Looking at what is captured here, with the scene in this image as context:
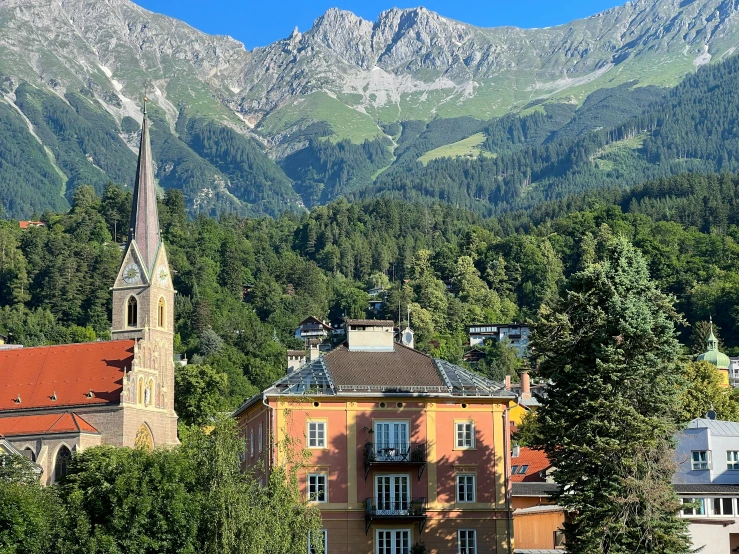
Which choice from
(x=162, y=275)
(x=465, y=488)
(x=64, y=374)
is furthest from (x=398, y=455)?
(x=162, y=275)

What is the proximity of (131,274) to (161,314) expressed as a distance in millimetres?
3786

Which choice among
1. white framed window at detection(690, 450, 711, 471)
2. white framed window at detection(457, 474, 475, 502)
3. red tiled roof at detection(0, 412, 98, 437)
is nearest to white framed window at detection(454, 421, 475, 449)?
white framed window at detection(457, 474, 475, 502)

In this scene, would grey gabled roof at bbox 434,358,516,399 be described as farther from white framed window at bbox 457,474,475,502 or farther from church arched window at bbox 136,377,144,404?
church arched window at bbox 136,377,144,404

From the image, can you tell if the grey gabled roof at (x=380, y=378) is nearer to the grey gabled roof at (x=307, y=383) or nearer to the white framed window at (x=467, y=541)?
the grey gabled roof at (x=307, y=383)

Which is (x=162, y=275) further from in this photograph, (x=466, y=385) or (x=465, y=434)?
(x=465, y=434)

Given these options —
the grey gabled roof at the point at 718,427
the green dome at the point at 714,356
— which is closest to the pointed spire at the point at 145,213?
the grey gabled roof at the point at 718,427

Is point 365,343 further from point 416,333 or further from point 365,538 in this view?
point 416,333

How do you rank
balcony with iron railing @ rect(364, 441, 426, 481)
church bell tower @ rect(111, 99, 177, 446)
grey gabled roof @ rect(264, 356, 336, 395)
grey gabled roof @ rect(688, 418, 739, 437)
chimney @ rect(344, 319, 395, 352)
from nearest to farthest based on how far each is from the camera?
balcony with iron railing @ rect(364, 441, 426, 481), grey gabled roof @ rect(264, 356, 336, 395), chimney @ rect(344, 319, 395, 352), grey gabled roof @ rect(688, 418, 739, 437), church bell tower @ rect(111, 99, 177, 446)

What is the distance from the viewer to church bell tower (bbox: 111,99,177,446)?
106m

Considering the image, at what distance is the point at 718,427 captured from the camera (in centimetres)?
7406

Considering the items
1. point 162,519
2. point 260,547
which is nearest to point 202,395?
point 162,519

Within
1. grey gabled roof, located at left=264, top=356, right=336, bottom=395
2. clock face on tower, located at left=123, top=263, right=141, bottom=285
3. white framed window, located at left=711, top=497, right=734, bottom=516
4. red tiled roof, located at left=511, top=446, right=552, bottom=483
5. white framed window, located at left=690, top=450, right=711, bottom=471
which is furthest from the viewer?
clock face on tower, located at left=123, top=263, right=141, bottom=285

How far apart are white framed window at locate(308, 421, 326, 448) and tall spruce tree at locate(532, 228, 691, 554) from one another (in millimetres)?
10367

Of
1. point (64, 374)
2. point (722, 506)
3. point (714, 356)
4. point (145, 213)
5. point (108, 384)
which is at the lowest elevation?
point (722, 506)
